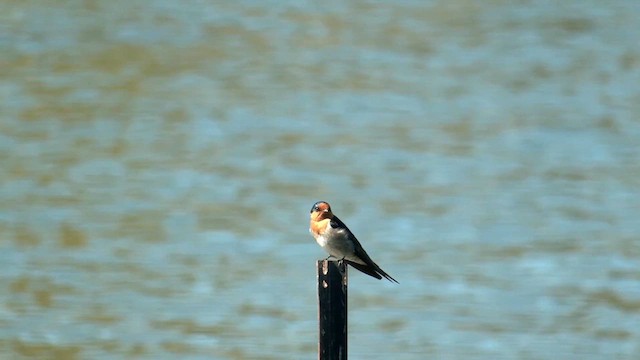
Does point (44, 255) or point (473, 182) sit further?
point (473, 182)

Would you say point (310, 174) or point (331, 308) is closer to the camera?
point (331, 308)

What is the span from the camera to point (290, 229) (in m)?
20.5

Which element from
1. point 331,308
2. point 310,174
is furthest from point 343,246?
point 310,174

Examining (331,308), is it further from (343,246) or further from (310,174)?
(310,174)

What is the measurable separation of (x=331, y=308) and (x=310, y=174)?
53.6 ft

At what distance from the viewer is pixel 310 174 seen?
77.9 ft

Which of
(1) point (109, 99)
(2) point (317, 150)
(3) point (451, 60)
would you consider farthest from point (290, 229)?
(3) point (451, 60)

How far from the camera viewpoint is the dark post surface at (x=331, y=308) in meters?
7.40

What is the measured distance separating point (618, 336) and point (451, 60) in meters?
16.3

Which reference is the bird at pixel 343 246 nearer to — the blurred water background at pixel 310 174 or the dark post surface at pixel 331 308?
the dark post surface at pixel 331 308

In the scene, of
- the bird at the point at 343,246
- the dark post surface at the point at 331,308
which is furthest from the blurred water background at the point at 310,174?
the dark post surface at the point at 331,308

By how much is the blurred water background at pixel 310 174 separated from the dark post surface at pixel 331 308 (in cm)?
718

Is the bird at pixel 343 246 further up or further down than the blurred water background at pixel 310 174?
further down

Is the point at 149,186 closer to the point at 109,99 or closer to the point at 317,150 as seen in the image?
the point at 317,150
